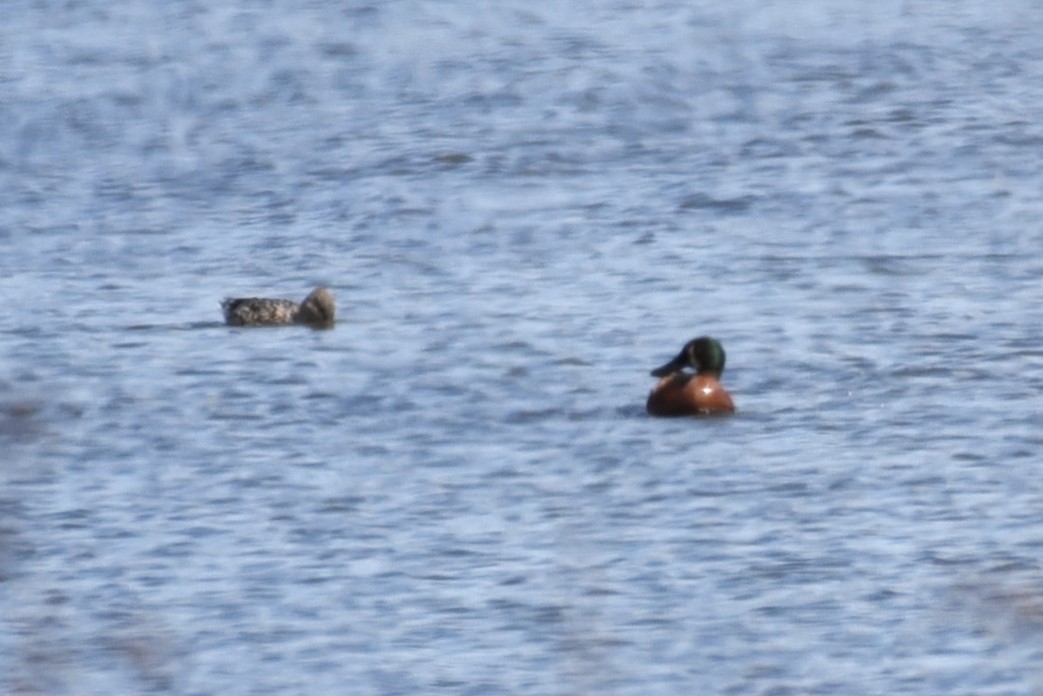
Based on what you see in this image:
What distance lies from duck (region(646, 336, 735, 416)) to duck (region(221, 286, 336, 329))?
227 cm

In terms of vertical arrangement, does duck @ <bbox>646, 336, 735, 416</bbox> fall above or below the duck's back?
below

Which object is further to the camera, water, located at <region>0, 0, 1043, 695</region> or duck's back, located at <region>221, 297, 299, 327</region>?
duck's back, located at <region>221, 297, 299, 327</region>

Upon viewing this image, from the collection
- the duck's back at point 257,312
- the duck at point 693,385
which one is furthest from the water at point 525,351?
the duck's back at point 257,312

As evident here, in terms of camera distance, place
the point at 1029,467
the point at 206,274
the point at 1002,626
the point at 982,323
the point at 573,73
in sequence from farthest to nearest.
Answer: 1. the point at 573,73
2. the point at 206,274
3. the point at 982,323
4. the point at 1029,467
5. the point at 1002,626

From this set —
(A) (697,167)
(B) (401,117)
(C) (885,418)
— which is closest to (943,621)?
(C) (885,418)

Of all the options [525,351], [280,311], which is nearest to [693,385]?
[525,351]

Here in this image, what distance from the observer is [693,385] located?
12195 millimetres

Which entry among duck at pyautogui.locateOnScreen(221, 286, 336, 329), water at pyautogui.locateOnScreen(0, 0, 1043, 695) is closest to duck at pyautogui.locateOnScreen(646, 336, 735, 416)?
water at pyautogui.locateOnScreen(0, 0, 1043, 695)

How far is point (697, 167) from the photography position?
19.3m

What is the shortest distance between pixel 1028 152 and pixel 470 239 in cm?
422

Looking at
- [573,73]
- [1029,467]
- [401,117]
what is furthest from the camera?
[573,73]

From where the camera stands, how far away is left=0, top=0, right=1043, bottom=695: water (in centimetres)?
884

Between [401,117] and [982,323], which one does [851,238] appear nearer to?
[982,323]

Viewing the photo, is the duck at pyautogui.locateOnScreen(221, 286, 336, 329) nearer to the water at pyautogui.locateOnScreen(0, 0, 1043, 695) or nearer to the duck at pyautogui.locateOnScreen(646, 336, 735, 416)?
the water at pyautogui.locateOnScreen(0, 0, 1043, 695)
